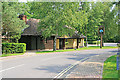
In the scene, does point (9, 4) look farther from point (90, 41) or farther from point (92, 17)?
point (90, 41)

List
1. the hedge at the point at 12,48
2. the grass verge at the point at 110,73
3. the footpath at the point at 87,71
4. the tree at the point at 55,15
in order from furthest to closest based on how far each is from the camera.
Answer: the tree at the point at 55,15 → the hedge at the point at 12,48 → the footpath at the point at 87,71 → the grass verge at the point at 110,73

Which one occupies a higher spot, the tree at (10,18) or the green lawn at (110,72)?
the tree at (10,18)

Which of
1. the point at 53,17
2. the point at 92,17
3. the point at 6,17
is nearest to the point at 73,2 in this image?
the point at 53,17

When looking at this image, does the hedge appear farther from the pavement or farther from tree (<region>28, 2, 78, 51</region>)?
the pavement

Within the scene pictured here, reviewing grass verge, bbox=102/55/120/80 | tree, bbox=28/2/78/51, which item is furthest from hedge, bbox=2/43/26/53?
grass verge, bbox=102/55/120/80

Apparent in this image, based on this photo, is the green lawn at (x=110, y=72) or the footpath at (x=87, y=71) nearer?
the green lawn at (x=110, y=72)

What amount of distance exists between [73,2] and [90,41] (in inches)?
1800

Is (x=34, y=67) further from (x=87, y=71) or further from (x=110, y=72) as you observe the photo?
(x=110, y=72)

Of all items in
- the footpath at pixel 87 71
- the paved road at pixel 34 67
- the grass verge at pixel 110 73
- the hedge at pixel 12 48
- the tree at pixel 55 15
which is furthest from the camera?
the tree at pixel 55 15

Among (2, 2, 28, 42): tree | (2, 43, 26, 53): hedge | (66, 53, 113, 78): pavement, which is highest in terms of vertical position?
(2, 2, 28, 42): tree

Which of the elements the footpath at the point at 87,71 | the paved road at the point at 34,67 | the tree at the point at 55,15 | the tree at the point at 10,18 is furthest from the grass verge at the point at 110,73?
the tree at the point at 10,18

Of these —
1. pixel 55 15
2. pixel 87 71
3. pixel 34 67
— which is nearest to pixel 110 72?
pixel 87 71

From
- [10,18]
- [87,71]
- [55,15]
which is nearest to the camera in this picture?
[87,71]

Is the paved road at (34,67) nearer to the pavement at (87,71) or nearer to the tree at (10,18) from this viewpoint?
the pavement at (87,71)
